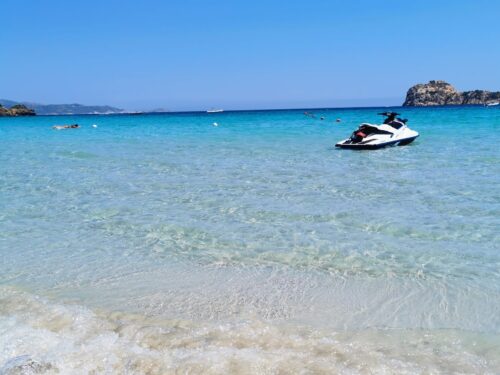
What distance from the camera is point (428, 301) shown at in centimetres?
536

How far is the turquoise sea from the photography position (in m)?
4.20

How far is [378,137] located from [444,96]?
171557mm

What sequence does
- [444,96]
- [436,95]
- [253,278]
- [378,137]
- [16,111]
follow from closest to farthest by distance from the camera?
[253,278]
[378,137]
[16,111]
[444,96]
[436,95]

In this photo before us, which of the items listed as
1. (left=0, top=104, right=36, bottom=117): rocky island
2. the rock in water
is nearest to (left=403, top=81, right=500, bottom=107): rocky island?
the rock in water

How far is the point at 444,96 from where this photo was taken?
178500 mm

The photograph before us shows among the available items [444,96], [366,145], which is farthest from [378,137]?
[444,96]

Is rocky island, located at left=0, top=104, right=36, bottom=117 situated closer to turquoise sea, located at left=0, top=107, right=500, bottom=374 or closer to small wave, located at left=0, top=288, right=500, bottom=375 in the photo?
turquoise sea, located at left=0, top=107, right=500, bottom=374

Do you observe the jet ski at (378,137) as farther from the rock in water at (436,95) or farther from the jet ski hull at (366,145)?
the rock in water at (436,95)

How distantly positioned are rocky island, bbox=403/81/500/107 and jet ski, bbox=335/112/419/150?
166641 millimetres

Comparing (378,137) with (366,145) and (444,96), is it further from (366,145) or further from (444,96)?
(444,96)

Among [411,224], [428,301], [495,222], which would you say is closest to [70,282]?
[428,301]

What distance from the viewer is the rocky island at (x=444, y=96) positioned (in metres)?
174

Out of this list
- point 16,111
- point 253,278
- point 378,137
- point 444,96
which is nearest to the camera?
point 253,278

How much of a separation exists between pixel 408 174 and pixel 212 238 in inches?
327
